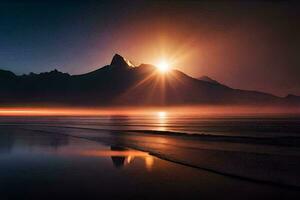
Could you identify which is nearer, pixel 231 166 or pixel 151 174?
pixel 151 174

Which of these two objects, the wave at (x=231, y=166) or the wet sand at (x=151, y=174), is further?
the wave at (x=231, y=166)

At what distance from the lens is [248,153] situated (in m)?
32.2

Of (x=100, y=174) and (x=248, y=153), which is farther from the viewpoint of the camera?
(x=248, y=153)

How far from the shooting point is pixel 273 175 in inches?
874

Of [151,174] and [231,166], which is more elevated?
[231,166]

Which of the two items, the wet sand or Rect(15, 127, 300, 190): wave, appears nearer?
the wet sand

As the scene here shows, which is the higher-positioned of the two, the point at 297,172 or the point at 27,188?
the point at 297,172

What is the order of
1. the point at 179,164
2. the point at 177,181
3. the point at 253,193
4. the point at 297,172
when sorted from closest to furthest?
the point at 253,193
the point at 177,181
the point at 297,172
the point at 179,164

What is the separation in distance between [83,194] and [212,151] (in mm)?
18185

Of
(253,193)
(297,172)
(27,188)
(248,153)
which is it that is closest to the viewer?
(253,193)

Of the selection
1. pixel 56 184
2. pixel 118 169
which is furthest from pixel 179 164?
pixel 56 184

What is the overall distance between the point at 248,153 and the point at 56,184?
59.3ft

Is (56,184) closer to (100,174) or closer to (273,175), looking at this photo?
(100,174)

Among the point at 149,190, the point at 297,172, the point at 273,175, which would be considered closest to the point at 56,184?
the point at 149,190
